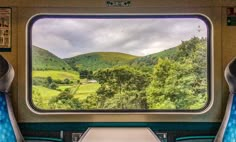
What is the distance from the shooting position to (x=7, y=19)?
9.91 feet

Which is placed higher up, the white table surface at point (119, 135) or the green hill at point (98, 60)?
the green hill at point (98, 60)

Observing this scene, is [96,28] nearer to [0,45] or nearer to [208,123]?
[0,45]

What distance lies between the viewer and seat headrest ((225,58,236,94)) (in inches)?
108

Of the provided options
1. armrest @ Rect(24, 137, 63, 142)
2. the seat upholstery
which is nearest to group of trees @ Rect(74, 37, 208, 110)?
armrest @ Rect(24, 137, 63, 142)

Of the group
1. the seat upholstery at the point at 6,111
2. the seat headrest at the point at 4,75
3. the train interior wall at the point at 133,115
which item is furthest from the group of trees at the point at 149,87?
the seat headrest at the point at 4,75

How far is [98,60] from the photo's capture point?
10.2ft

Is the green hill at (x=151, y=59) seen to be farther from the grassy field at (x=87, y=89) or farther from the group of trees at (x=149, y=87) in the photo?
the grassy field at (x=87, y=89)

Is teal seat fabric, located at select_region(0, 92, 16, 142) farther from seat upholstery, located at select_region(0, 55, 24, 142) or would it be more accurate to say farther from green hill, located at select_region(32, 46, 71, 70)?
green hill, located at select_region(32, 46, 71, 70)

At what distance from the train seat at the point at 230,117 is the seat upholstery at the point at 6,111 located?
1577 millimetres

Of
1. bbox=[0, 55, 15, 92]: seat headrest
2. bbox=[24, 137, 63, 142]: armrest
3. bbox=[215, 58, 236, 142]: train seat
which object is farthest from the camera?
bbox=[24, 137, 63, 142]: armrest

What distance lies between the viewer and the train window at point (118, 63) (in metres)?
3.11

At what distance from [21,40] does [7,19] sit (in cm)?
21

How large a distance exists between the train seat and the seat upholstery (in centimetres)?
158

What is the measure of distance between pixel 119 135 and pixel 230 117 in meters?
0.88
